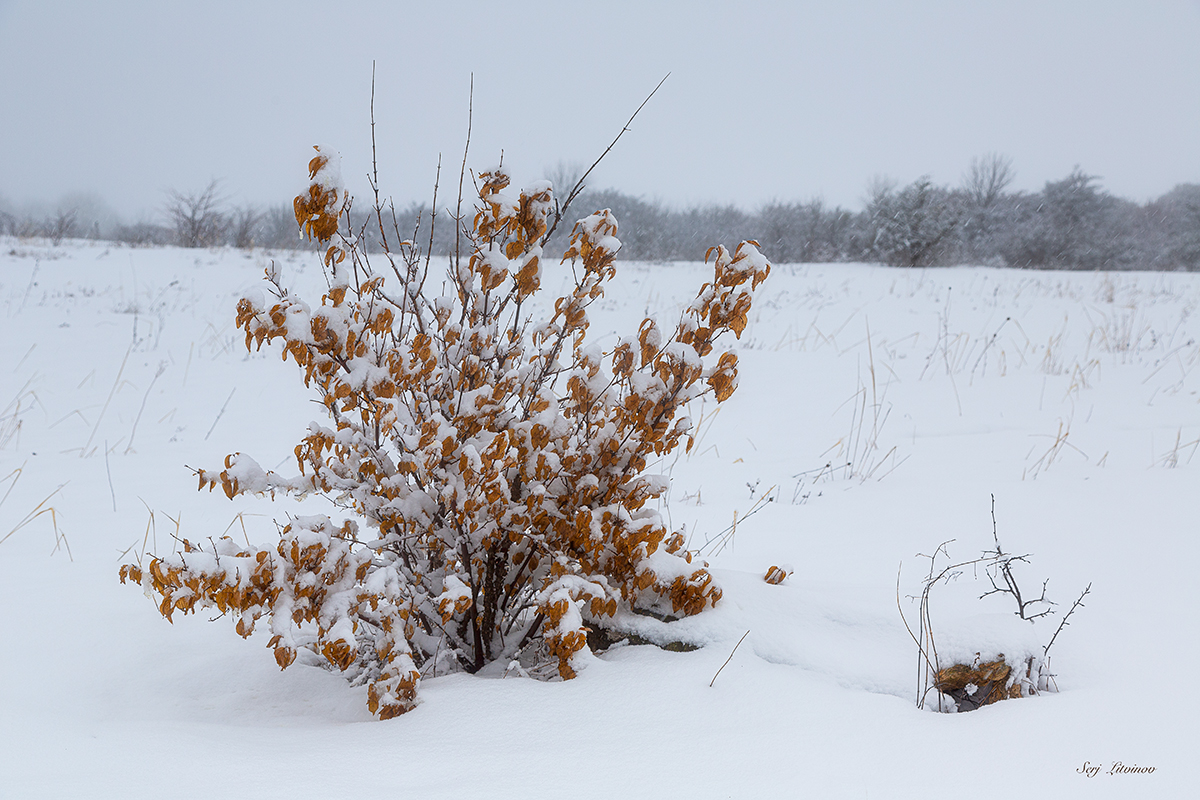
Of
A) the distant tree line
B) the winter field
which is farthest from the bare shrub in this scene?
the winter field

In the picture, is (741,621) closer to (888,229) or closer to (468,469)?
(468,469)

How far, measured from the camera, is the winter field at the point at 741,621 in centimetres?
113

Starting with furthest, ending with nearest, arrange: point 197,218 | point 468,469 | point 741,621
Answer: point 197,218, point 741,621, point 468,469

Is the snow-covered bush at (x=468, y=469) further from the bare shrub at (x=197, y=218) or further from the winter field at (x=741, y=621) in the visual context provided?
the bare shrub at (x=197, y=218)

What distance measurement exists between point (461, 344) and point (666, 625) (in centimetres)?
87

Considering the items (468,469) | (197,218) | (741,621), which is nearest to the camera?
(468,469)

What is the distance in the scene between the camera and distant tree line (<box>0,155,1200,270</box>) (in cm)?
1549

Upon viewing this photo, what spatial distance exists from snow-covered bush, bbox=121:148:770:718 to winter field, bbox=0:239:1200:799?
18 cm

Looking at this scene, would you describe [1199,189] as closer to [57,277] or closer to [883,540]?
[883,540]

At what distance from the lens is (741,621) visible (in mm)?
1700

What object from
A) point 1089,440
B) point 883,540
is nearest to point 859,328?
point 1089,440

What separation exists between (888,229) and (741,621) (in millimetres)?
16597

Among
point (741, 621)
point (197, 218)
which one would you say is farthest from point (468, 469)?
point (197, 218)

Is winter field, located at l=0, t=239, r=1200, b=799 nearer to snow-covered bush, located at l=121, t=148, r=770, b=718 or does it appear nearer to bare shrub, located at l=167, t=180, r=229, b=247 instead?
snow-covered bush, located at l=121, t=148, r=770, b=718
